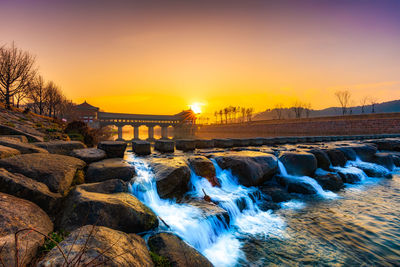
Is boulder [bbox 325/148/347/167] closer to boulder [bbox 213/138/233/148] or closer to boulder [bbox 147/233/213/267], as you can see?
boulder [bbox 213/138/233/148]

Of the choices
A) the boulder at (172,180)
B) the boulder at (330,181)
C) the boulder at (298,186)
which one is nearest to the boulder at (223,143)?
the boulder at (298,186)

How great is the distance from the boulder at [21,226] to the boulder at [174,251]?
1509mm

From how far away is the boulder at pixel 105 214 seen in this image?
9.56ft

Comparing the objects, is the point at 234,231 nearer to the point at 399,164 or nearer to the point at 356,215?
the point at 356,215

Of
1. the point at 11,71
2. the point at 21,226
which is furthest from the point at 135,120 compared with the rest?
the point at 21,226

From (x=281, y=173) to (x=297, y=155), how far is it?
3.58 ft

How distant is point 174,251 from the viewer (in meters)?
2.89

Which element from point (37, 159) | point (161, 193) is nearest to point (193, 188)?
point (161, 193)

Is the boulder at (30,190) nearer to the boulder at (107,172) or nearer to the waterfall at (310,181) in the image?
the boulder at (107,172)

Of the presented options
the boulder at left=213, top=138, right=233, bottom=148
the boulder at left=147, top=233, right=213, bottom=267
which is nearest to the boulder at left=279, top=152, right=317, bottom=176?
the boulder at left=213, top=138, right=233, bottom=148

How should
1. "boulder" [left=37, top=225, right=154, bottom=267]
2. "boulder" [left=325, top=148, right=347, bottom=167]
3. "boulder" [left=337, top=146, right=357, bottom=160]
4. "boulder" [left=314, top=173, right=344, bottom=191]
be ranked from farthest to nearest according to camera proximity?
1. "boulder" [left=337, top=146, right=357, bottom=160]
2. "boulder" [left=325, top=148, right=347, bottom=167]
3. "boulder" [left=314, top=173, right=344, bottom=191]
4. "boulder" [left=37, top=225, right=154, bottom=267]

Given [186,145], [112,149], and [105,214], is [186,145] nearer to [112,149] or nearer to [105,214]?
[112,149]

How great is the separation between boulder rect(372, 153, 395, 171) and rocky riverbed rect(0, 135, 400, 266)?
3817 millimetres

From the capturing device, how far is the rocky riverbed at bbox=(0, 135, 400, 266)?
89.6 inches
